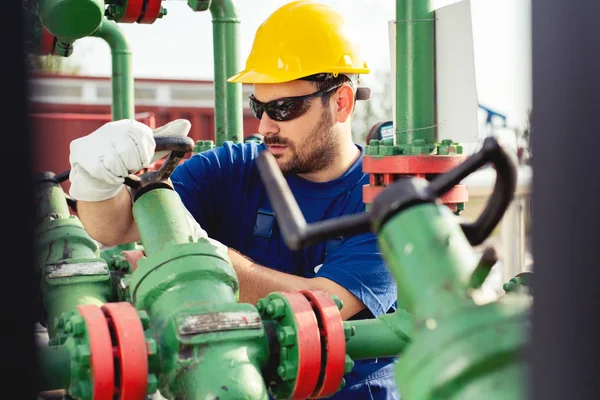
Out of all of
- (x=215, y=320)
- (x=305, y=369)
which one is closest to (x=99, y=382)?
(x=215, y=320)

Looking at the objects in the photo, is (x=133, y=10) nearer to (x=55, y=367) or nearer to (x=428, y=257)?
(x=55, y=367)

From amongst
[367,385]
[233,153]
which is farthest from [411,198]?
[233,153]

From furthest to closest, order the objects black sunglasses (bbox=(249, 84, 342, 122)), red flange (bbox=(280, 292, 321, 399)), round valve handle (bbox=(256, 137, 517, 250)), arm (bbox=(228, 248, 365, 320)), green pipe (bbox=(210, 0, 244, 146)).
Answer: green pipe (bbox=(210, 0, 244, 146))
black sunglasses (bbox=(249, 84, 342, 122))
arm (bbox=(228, 248, 365, 320))
red flange (bbox=(280, 292, 321, 399))
round valve handle (bbox=(256, 137, 517, 250))

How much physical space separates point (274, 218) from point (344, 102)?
521mm

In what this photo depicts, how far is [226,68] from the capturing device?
3.09 metres

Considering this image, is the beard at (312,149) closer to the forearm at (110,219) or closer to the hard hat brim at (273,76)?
the hard hat brim at (273,76)

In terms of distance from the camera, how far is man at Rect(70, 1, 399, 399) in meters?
2.35

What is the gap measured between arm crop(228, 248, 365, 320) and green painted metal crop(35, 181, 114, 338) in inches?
14.8

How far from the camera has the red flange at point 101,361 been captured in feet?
4.02

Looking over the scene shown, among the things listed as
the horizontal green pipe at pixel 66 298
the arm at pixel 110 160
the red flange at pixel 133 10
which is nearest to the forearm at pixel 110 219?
the arm at pixel 110 160

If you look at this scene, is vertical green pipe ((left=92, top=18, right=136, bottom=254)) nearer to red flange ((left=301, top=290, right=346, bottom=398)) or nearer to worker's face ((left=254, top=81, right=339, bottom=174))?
worker's face ((left=254, top=81, right=339, bottom=174))

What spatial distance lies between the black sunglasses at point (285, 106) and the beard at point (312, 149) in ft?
0.24

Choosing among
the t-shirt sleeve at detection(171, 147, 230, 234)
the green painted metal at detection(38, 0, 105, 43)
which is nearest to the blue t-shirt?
the t-shirt sleeve at detection(171, 147, 230, 234)

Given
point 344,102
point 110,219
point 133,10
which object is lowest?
point 110,219
